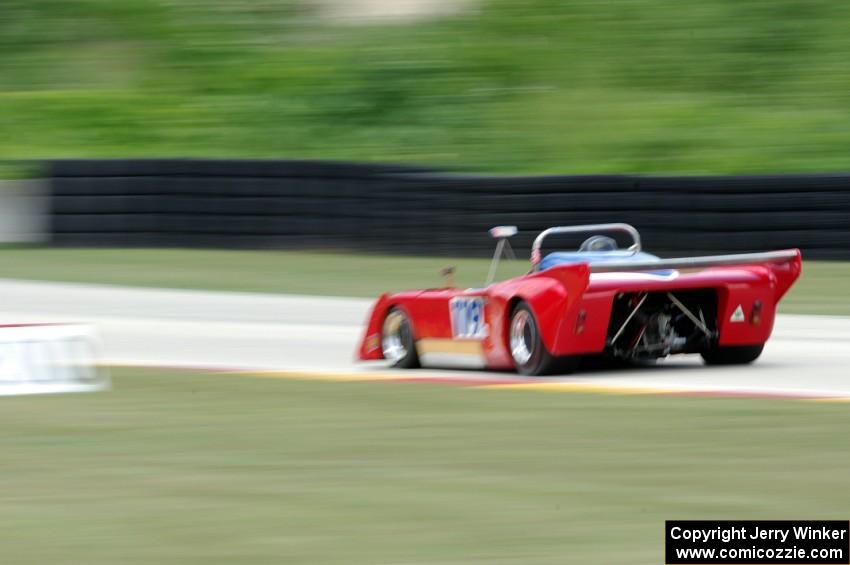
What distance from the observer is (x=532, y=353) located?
8.36 meters

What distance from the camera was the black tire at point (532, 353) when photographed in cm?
823

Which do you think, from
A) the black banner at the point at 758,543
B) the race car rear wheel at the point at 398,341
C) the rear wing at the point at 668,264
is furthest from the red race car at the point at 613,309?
the black banner at the point at 758,543

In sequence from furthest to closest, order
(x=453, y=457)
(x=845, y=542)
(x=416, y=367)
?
(x=416, y=367) < (x=453, y=457) < (x=845, y=542)

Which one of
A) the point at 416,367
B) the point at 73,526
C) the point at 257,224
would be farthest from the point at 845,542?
the point at 257,224

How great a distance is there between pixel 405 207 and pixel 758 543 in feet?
43.1

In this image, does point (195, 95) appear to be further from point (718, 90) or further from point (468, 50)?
point (718, 90)

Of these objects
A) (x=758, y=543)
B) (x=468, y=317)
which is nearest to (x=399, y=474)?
(x=758, y=543)

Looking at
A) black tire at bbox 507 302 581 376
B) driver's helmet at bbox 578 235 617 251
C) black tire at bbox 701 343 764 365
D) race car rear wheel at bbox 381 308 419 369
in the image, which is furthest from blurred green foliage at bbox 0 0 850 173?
black tire at bbox 507 302 581 376

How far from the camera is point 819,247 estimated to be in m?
15.3

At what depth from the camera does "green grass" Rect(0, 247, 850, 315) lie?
14.7 m

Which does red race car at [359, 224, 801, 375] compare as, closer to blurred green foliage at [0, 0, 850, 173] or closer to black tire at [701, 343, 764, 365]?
black tire at [701, 343, 764, 365]

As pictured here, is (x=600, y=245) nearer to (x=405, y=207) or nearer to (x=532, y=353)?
(x=532, y=353)

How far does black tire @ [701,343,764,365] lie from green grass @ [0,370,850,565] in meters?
1.62

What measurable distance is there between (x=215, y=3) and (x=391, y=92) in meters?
5.10
